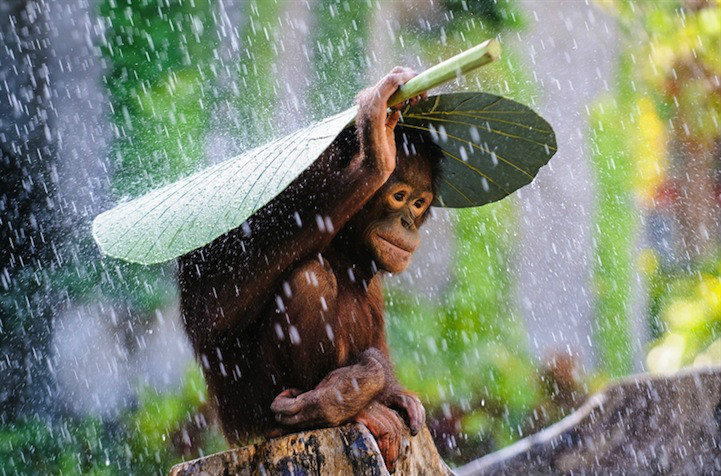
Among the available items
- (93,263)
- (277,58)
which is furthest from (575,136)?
(93,263)

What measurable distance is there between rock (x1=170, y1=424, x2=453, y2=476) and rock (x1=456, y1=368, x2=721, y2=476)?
222 centimetres

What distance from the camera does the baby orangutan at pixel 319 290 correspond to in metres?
2.16

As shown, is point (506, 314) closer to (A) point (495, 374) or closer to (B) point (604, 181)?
(A) point (495, 374)

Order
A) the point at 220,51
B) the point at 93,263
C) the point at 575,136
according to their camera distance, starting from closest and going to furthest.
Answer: the point at 93,263, the point at 220,51, the point at 575,136

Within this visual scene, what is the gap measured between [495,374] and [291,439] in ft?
14.0

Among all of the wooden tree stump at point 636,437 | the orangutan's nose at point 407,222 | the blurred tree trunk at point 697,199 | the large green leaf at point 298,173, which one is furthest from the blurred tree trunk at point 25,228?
the blurred tree trunk at point 697,199

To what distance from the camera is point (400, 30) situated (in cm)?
677

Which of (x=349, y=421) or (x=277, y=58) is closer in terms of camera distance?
(x=349, y=421)

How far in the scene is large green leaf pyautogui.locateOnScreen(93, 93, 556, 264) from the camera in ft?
6.42

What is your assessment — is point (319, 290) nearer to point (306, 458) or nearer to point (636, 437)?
point (306, 458)

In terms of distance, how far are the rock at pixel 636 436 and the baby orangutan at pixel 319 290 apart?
195cm

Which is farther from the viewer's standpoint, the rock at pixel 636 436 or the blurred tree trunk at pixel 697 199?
the blurred tree trunk at pixel 697 199

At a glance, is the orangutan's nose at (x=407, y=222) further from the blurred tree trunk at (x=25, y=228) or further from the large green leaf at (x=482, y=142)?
the blurred tree trunk at (x=25, y=228)

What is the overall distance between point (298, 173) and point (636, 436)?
2822 mm
